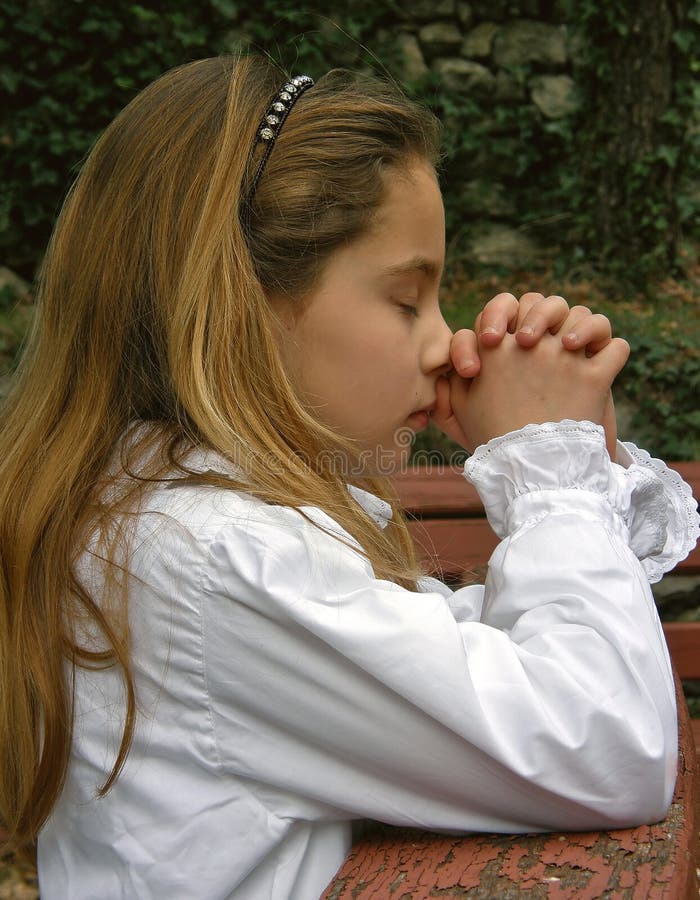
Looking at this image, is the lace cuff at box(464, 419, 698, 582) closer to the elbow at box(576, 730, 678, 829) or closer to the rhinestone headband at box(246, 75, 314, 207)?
the elbow at box(576, 730, 678, 829)

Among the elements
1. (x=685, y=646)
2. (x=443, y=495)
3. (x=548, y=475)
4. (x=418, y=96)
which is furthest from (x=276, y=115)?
(x=418, y=96)

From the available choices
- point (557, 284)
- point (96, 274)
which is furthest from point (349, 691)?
point (557, 284)

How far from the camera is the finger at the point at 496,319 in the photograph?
5.45ft

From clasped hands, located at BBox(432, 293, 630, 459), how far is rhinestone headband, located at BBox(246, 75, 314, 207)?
0.44 m

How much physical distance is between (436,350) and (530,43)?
5.31 m

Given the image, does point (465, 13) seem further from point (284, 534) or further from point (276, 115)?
point (284, 534)

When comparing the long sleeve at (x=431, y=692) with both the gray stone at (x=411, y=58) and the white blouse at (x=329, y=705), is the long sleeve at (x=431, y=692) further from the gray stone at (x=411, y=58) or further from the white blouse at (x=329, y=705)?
the gray stone at (x=411, y=58)

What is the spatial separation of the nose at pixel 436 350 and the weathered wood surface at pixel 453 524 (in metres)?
0.82

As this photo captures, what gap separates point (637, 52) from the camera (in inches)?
215

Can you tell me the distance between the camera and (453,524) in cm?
256

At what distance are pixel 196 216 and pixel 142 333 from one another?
213 millimetres

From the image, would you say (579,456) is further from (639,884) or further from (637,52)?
(637,52)

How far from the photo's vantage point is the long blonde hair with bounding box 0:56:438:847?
144 cm

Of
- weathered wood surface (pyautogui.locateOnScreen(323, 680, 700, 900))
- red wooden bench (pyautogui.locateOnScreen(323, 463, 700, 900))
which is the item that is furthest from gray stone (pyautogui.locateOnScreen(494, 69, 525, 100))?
weathered wood surface (pyautogui.locateOnScreen(323, 680, 700, 900))
